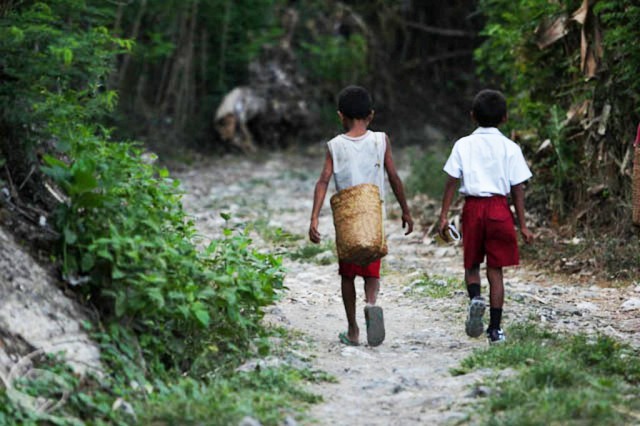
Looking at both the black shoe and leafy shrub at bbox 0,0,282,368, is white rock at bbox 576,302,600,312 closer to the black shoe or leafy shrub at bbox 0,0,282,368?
the black shoe

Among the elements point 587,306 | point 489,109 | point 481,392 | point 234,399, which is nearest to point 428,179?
point 587,306

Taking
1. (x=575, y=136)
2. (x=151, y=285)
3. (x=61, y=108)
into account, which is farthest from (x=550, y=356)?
(x=575, y=136)

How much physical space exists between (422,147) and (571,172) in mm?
8991

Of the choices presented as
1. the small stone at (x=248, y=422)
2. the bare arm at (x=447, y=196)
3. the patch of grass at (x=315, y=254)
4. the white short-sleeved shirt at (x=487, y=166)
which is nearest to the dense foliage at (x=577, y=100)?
the patch of grass at (x=315, y=254)

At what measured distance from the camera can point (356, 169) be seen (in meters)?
5.53

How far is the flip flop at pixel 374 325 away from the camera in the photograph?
5465mm

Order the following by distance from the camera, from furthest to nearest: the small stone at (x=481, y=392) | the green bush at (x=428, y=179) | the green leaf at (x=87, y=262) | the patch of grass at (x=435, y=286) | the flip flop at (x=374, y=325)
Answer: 1. the green bush at (x=428, y=179)
2. the patch of grass at (x=435, y=286)
3. the flip flop at (x=374, y=325)
4. the green leaf at (x=87, y=262)
5. the small stone at (x=481, y=392)

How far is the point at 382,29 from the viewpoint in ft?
64.7

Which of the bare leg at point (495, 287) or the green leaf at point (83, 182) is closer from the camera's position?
the green leaf at point (83, 182)

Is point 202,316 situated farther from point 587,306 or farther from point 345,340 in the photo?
point 587,306

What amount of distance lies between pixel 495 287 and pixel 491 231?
318mm

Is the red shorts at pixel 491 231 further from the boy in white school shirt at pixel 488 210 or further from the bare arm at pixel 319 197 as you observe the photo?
the bare arm at pixel 319 197

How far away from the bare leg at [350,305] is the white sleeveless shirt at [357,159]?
524 millimetres

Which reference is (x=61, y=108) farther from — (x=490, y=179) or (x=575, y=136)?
(x=575, y=136)
